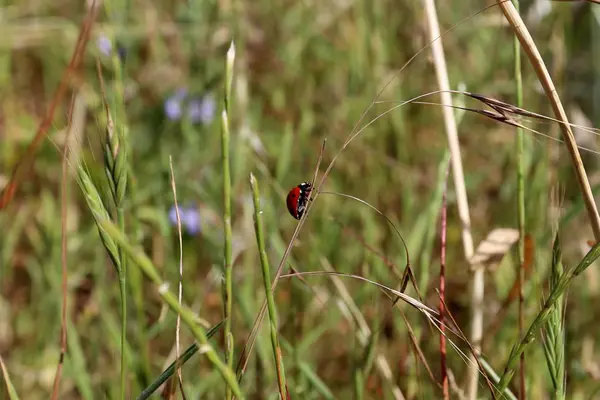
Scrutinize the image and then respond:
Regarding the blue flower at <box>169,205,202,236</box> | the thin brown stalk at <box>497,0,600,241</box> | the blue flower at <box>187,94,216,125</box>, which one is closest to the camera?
the thin brown stalk at <box>497,0,600,241</box>

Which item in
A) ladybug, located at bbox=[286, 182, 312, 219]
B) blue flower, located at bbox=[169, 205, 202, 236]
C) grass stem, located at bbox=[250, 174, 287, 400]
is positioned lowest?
blue flower, located at bbox=[169, 205, 202, 236]

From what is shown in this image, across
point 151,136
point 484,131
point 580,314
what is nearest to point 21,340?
point 151,136

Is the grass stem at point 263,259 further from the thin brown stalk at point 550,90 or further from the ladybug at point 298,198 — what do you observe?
the ladybug at point 298,198

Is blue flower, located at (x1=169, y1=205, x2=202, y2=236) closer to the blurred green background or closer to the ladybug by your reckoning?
the blurred green background

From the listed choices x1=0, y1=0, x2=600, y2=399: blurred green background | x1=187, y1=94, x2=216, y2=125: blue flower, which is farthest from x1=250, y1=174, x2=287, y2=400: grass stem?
x1=187, y1=94, x2=216, y2=125: blue flower

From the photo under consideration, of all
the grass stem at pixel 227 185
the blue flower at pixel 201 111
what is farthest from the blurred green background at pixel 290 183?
the grass stem at pixel 227 185

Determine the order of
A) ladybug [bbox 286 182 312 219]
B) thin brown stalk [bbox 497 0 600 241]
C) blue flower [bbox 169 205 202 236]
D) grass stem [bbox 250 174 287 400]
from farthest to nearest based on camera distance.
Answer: blue flower [bbox 169 205 202 236], ladybug [bbox 286 182 312 219], thin brown stalk [bbox 497 0 600 241], grass stem [bbox 250 174 287 400]

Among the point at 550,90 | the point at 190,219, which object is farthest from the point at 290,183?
the point at 550,90

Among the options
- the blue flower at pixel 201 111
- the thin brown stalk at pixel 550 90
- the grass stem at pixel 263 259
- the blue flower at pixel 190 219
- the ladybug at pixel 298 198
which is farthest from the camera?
the blue flower at pixel 201 111
